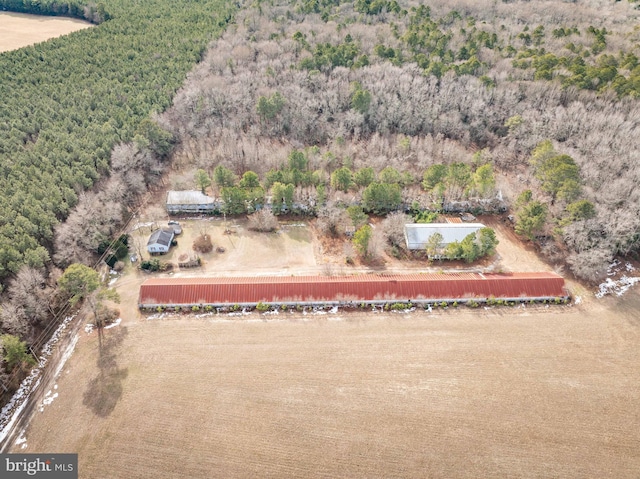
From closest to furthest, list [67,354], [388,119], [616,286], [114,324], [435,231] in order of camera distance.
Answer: [67,354] → [114,324] → [616,286] → [435,231] → [388,119]

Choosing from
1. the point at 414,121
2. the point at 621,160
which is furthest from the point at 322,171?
the point at 621,160

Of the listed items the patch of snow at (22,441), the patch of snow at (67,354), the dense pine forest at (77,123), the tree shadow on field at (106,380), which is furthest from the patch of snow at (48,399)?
the dense pine forest at (77,123)

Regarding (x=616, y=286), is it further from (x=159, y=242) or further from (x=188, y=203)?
(x=188, y=203)

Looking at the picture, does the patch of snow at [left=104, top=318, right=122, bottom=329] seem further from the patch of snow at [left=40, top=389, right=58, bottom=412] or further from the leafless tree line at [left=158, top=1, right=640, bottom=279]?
the leafless tree line at [left=158, top=1, right=640, bottom=279]

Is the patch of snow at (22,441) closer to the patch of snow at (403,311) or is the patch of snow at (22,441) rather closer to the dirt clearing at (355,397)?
the dirt clearing at (355,397)

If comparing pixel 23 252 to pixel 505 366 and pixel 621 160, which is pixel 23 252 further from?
pixel 621 160

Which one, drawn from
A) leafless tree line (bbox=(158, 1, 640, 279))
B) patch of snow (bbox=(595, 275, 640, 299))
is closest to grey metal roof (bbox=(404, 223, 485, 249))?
leafless tree line (bbox=(158, 1, 640, 279))

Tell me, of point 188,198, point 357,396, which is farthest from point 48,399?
point 188,198
